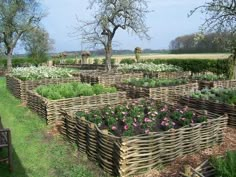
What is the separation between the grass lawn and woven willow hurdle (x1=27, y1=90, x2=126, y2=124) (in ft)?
1.04

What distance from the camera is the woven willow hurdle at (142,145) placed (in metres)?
4.75

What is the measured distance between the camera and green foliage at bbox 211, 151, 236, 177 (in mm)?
3494

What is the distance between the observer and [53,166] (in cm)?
552

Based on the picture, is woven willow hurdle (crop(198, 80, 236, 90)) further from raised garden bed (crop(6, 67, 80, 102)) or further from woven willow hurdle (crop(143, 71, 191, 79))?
raised garden bed (crop(6, 67, 80, 102))

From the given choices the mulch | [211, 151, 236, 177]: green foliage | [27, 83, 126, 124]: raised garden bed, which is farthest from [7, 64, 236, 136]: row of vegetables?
[211, 151, 236, 177]: green foliage

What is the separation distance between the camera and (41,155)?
20.0ft

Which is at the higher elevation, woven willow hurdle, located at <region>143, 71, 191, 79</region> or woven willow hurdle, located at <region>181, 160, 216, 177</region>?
woven willow hurdle, located at <region>143, 71, 191, 79</region>

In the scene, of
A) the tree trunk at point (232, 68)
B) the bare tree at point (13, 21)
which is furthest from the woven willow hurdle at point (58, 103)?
the bare tree at point (13, 21)

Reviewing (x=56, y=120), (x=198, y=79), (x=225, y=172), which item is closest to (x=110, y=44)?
(x=198, y=79)

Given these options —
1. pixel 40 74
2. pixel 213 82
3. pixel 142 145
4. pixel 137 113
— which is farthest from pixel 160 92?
pixel 40 74

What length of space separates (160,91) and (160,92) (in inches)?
1.3

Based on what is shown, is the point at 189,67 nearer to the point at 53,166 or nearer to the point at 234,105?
the point at 234,105

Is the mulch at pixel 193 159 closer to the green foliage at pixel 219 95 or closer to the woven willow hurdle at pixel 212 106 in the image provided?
the woven willow hurdle at pixel 212 106

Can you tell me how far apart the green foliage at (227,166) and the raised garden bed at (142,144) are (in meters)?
1.28
